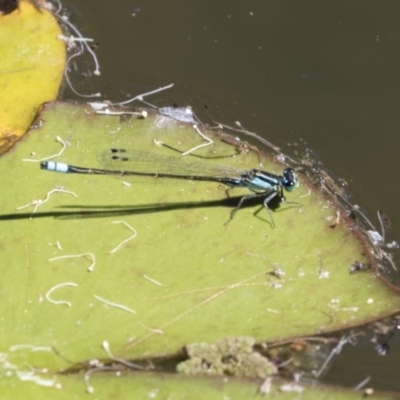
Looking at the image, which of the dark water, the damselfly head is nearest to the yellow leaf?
the dark water

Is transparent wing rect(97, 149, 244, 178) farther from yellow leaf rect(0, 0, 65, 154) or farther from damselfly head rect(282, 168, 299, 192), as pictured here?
yellow leaf rect(0, 0, 65, 154)

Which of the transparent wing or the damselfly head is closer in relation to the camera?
the damselfly head

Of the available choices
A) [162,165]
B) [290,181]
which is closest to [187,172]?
[162,165]

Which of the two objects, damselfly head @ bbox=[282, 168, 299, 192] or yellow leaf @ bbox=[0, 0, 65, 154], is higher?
yellow leaf @ bbox=[0, 0, 65, 154]

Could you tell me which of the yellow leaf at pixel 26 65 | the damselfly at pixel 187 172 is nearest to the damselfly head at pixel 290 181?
the damselfly at pixel 187 172

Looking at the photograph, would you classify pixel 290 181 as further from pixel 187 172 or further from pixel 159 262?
pixel 159 262

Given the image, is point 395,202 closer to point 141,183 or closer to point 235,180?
point 235,180
